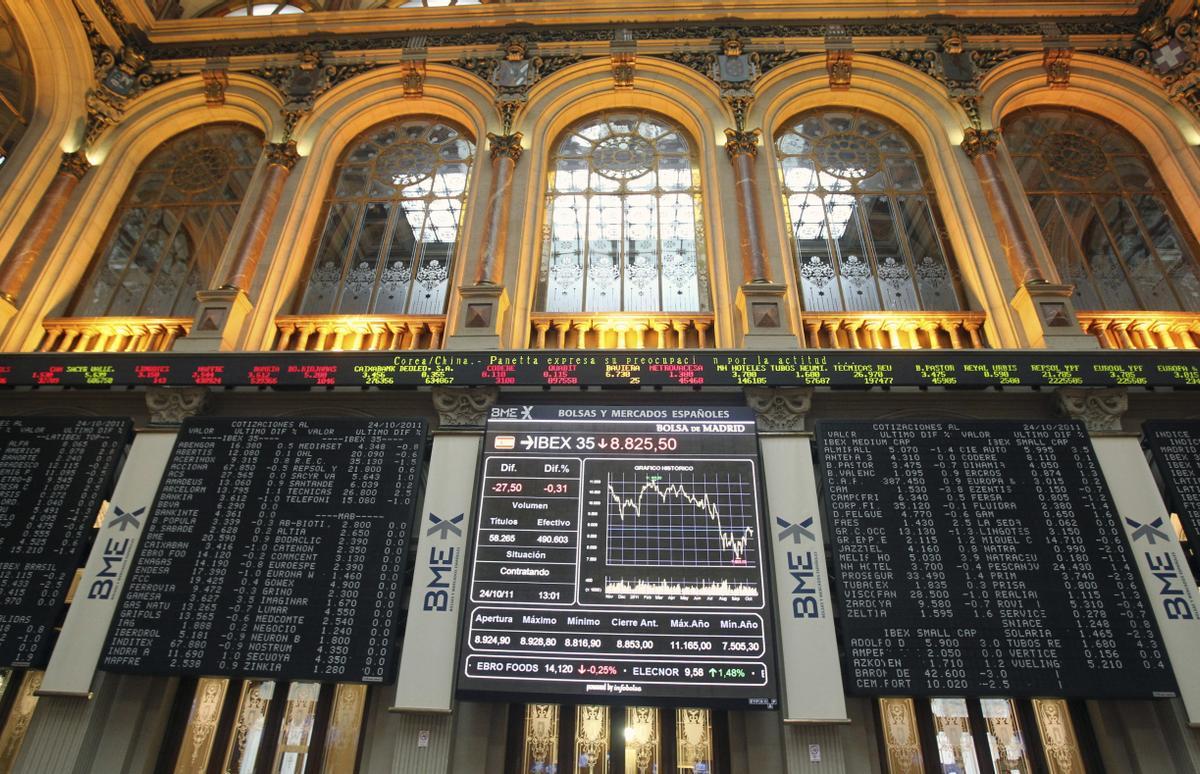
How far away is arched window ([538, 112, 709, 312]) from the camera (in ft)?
39.0

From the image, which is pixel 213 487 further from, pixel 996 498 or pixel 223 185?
pixel 996 498

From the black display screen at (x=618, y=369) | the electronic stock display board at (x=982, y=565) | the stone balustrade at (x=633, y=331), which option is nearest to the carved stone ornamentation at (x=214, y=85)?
the black display screen at (x=618, y=369)

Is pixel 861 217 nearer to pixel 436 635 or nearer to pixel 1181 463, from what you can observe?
pixel 1181 463

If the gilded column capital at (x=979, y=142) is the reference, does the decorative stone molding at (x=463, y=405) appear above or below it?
below

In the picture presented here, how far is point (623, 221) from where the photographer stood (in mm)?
12875

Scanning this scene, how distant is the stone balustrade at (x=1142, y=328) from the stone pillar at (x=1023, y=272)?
1.85 ft

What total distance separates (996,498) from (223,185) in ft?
47.4

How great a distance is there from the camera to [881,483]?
872 cm

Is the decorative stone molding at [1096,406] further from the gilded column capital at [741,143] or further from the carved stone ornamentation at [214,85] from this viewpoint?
the carved stone ornamentation at [214,85]

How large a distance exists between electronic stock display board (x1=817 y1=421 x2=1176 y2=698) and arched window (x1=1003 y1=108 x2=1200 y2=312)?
425 cm

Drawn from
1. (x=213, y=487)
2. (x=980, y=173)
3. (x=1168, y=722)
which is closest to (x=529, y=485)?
(x=213, y=487)

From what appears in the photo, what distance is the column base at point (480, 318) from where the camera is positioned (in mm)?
10328

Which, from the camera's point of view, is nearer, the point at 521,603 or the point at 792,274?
the point at 521,603

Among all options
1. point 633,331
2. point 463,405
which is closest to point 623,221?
point 633,331
